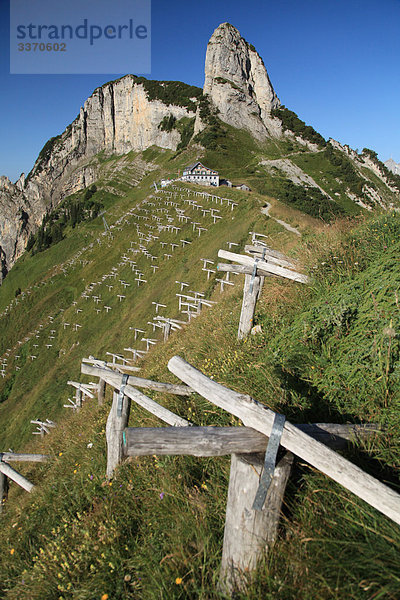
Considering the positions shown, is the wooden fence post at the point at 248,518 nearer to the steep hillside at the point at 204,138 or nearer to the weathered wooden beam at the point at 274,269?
the weathered wooden beam at the point at 274,269

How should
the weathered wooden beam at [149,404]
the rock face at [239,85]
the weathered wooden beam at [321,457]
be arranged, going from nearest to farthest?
1. the weathered wooden beam at [321,457]
2. the weathered wooden beam at [149,404]
3. the rock face at [239,85]

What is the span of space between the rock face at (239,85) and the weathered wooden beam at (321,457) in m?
101

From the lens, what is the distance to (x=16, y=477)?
769cm

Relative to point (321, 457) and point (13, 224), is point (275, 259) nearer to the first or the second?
point (321, 457)

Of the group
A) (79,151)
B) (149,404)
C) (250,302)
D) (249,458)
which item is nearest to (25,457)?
(149,404)

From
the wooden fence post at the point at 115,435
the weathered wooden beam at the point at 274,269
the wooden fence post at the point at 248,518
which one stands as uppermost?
the weathered wooden beam at the point at 274,269

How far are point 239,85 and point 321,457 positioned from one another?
4667 inches

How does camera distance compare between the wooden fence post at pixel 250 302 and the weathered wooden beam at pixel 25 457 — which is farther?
the weathered wooden beam at pixel 25 457

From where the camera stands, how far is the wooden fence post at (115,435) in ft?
16.4

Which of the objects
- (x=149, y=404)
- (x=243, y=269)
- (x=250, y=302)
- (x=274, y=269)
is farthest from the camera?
(x=243, y=269)

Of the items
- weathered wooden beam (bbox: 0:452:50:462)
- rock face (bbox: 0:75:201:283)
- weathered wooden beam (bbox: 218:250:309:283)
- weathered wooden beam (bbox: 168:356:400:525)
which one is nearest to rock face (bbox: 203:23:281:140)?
rock face (bbox: 0:75:201:283)

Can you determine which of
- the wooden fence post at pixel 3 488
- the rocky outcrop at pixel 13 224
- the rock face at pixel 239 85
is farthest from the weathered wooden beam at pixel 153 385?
the rocky outcrop at pixel 13 224

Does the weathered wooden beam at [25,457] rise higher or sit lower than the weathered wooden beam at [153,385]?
lower

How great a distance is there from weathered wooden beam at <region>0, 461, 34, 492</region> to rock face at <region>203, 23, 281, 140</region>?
99.2 metres
